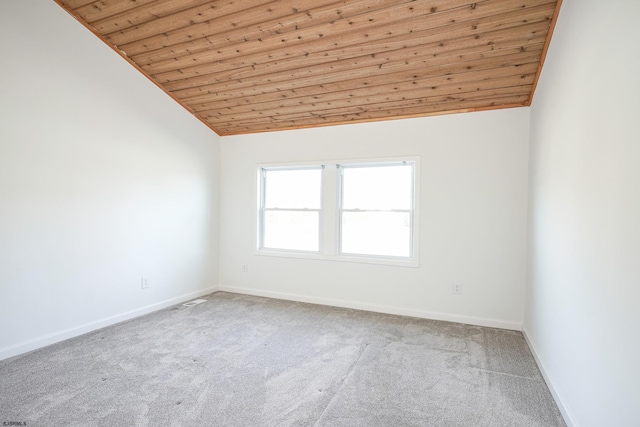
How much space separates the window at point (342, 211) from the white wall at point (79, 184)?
3.94ft

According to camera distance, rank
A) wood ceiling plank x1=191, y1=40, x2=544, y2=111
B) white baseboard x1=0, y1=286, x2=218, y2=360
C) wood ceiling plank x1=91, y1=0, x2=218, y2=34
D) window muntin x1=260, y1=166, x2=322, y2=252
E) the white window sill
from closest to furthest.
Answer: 1. white baseboard x1=0, y1=286, x2=218, y2=360
2. wood ceiling plank x1=91, y1=0, x2=218, y2=34
3. wood ceiling plank x1=191, y1=40, x2=544, y2=111
4. the white window sill
5. window muntin x1=260, y1=166, x2=322, y2=252

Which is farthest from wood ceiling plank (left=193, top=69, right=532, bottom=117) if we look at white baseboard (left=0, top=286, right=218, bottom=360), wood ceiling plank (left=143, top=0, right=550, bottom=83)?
white baseboard (left=0, top=286, right=218, bottom=360)

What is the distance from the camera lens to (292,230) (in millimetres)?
4453

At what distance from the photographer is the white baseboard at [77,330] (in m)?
2.53

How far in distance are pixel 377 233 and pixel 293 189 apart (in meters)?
1.35

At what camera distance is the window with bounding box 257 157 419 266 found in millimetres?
3787

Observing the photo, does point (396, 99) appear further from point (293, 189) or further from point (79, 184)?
point (79, 184)

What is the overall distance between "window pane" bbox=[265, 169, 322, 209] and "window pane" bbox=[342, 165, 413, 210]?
415mm

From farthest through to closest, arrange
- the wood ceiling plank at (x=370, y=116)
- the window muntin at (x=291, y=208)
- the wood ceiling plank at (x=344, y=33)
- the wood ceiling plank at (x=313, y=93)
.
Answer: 1. the window muntin at (x=291, y=208)
2. the wood ceiling plank at (x=370, y=116)
3. the wood ceiling plank at (x=313, y=93)
4. the wood ceiling plank at (x=344, y=33)

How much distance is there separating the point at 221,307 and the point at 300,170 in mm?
2082

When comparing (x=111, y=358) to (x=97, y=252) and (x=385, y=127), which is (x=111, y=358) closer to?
(x=97, y=252)

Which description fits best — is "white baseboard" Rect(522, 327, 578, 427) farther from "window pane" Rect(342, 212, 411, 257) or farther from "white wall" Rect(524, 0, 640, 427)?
"window pane" Rect(342, 212, 411, 257)

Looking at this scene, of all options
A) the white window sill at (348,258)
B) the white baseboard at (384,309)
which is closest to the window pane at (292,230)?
the white window sill at (348,258)

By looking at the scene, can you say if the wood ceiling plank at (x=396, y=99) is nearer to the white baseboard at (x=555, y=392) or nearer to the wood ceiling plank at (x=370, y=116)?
the wood ceiling plank at (x=370, y=116)
